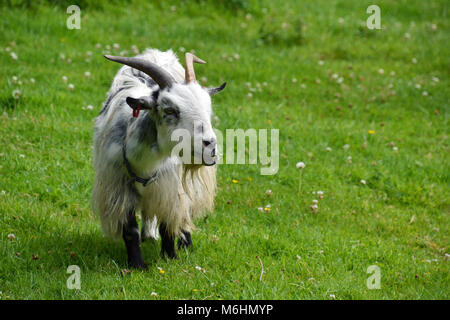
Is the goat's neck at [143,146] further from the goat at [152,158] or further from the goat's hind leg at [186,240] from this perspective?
the goat's hind leg at [186,240]

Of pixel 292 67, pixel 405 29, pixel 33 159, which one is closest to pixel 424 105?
pixel 292 67

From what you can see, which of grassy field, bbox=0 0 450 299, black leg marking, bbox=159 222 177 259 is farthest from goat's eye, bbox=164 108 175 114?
grassy field, bbox=0 0 450 299

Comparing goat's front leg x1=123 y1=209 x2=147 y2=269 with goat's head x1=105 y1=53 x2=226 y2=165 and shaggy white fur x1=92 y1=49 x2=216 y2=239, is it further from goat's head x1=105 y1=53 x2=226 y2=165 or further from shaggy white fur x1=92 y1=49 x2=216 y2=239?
goat's head x1=105 y1=53 x2=226 y2=165

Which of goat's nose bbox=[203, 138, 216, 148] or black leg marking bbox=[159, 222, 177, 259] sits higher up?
goat's nose bbox=[203, 138, 216, 148]

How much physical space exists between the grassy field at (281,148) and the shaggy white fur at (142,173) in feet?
1.20

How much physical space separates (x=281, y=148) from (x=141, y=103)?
3.17 m

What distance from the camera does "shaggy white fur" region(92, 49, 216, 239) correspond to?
4523 millimetres

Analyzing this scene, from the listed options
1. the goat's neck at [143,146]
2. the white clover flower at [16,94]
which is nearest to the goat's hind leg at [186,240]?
the goat's neck at [143,146]

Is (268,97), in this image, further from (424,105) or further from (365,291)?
(365,291)

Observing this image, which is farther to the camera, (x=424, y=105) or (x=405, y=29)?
(x=405, y=29)

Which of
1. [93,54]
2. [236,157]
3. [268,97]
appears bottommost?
[236,157]

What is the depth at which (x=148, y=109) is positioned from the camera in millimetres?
4430

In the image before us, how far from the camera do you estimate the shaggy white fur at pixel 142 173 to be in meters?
4.52

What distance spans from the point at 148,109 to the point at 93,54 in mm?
4877
